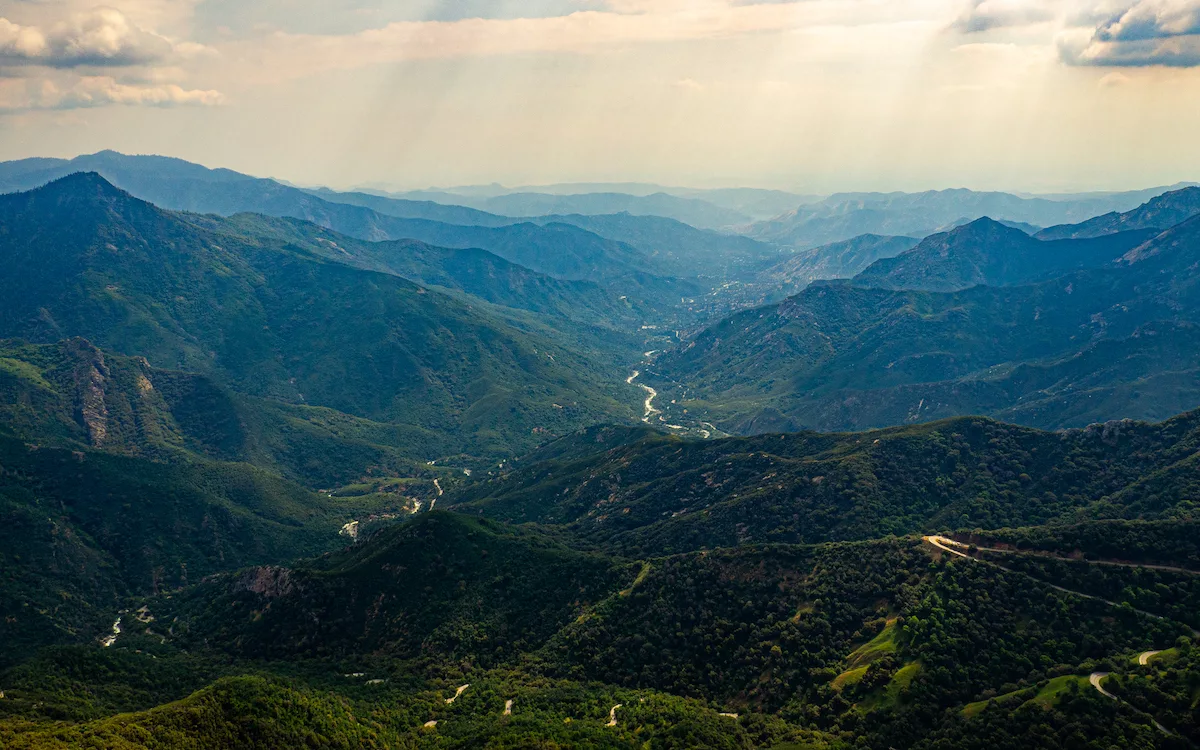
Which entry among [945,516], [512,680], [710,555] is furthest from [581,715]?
[945,516]

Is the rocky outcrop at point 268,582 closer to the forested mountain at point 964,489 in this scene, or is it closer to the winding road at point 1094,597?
the forested mountain at point 964,489

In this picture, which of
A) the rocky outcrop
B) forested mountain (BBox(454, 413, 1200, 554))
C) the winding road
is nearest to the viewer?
the winding road

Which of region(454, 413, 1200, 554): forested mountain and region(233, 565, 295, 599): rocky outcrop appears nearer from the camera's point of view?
region(454, 413, 1200, 554): forested mountain

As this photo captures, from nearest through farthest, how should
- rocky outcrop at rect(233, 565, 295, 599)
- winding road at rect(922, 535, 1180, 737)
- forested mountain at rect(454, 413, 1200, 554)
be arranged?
winding road at rect(922, 535, 1180, 737) → forested mountain at rect(454, 413, 1200, 554) → rocky outcrop at rect(233, 565, 295, 599)

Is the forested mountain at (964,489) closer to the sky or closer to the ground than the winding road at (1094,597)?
closer to the ground

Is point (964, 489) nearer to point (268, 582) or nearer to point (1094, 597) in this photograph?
point (1094, 597)

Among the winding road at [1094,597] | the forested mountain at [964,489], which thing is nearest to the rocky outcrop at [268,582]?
the forested mountain at [964,489]

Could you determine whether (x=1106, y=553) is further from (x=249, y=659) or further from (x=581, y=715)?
(x=249, y=659)

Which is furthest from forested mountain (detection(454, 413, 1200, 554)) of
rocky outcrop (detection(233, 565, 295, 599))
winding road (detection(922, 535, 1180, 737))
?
rocky outcrop (detection(233, 565, 295, 599))

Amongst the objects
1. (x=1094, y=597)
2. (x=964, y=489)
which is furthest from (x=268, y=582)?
(x=964, y=489)

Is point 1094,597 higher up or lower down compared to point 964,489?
higher up

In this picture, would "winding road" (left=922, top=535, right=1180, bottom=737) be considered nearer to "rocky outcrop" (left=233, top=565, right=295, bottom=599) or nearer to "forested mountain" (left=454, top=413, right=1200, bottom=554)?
"forested mountain" (left=454, top=413, right=1200, bottom=554)
